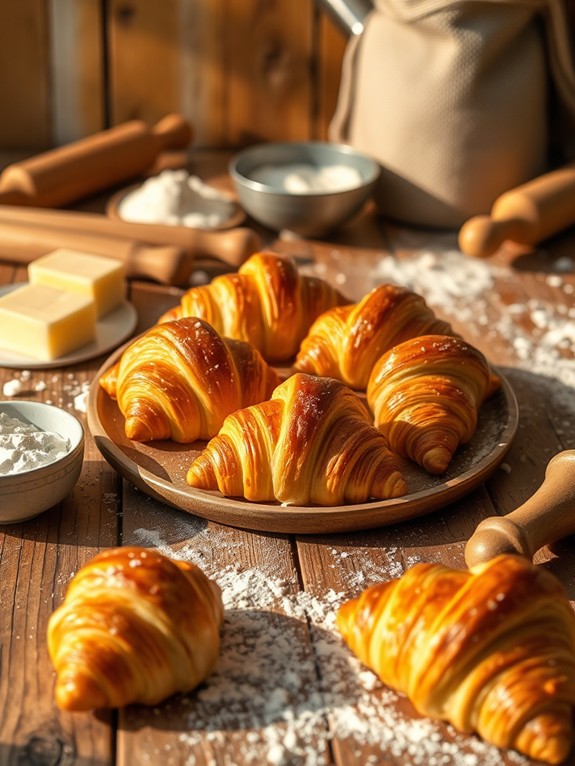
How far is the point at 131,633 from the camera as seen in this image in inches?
37.1

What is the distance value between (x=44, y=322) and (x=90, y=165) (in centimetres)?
74

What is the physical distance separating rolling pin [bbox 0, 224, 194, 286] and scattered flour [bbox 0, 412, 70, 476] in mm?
625

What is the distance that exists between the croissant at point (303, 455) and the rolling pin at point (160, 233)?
29.0 inches

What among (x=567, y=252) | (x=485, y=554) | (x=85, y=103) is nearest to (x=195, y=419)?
(x=485, y=554)

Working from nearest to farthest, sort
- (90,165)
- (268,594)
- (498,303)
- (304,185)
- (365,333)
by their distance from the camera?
1. (268,594)
2. (365,333)
3. (498,303)
4. (304,185)
5. (90,165)

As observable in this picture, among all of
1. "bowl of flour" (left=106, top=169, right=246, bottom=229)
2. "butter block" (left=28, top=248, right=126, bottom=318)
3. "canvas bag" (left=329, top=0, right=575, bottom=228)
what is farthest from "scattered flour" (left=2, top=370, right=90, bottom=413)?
"canvas bag" (left=329, top=0, right=575, bottom=228)

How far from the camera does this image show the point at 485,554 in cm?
110

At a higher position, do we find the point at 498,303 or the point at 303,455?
the point at 303,455

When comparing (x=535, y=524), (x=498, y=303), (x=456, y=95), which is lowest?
(x=498, y=303)

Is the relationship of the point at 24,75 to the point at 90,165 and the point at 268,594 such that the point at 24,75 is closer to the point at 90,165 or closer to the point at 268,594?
the point at 90,165

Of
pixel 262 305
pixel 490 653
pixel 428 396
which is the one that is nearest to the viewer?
pixel 490 653

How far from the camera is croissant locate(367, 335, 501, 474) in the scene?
1294 mm

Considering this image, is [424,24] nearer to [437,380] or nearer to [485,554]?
[437,380]

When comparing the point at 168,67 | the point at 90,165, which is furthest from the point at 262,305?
the point at 168,67
